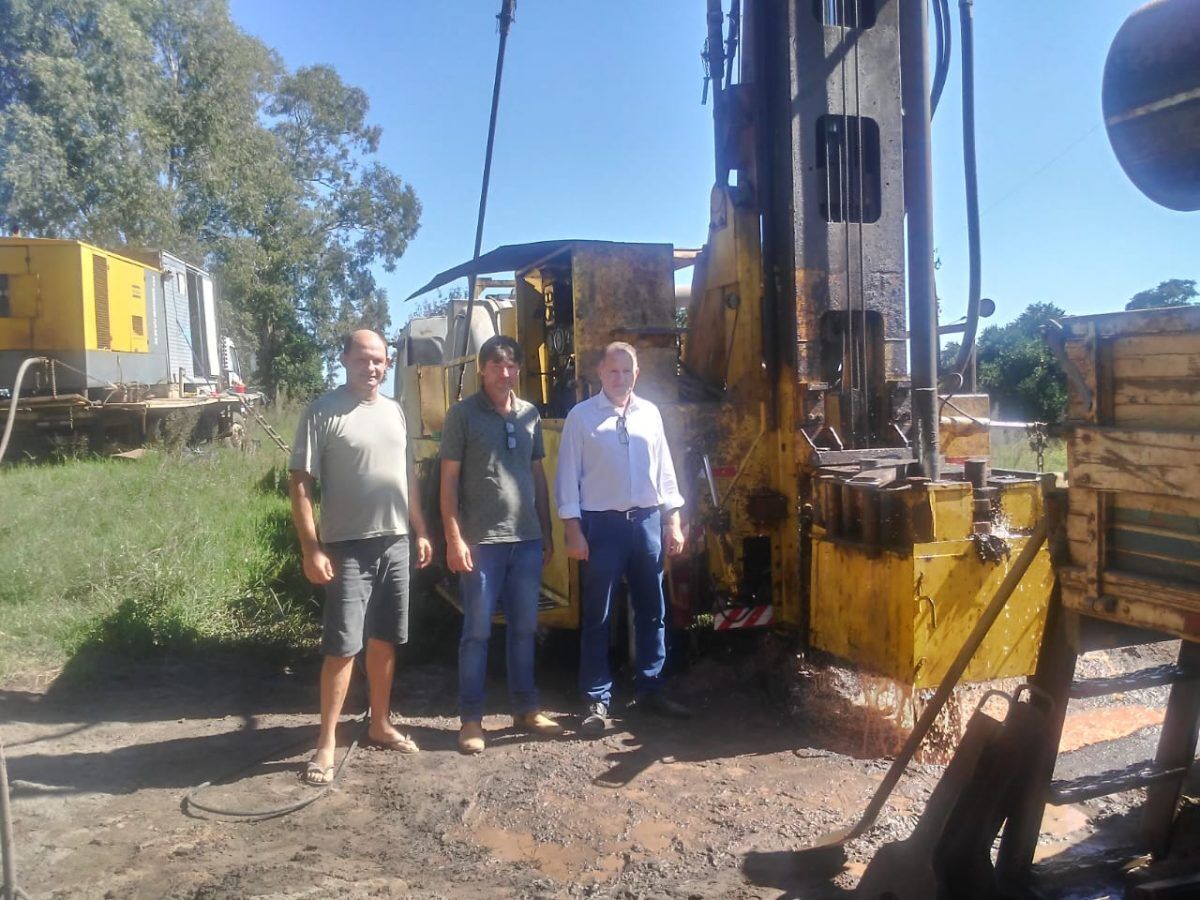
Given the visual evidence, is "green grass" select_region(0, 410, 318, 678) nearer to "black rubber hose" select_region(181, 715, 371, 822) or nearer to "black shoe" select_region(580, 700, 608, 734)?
"black rubber hose" select_region(181, 715, 371, 822)

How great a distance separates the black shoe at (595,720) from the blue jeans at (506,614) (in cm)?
26

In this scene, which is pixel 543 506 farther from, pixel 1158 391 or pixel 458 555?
pixel 1158 391

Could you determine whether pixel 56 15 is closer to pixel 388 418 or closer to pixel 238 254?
pixel 238 254

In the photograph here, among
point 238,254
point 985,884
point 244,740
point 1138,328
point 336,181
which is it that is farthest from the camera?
point 336,181

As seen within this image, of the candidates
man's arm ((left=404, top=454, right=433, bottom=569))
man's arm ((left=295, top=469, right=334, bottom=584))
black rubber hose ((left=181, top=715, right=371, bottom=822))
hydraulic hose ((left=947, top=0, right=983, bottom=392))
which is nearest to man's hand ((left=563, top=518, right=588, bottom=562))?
man's arm ((left=404, top=454, right=433, bottom=569))

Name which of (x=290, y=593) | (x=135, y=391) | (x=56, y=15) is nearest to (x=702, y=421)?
(x=290, y=593)

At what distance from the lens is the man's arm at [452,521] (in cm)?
460

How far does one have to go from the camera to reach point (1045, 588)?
4.59m

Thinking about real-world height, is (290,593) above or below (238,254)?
below

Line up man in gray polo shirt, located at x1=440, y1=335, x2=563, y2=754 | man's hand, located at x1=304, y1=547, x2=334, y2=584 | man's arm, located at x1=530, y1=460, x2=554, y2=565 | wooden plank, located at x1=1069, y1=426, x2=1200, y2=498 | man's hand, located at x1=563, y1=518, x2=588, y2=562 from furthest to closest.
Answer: man's arm, located at x1=530, y1=460, x2=554, y2=565 < man's hand, located at x1=563, y1=518, x2=588, y2=562 < man in gray polo shirt, located at x1=440, y1=335, x2=563, y2=754 < man's hand, located at x1=304, y1=547, x2=334, y2=584 < wooden plank, located at x1=1069, y1=426, x2=1200, y2=498

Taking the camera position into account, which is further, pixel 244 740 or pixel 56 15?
pixel 56 15

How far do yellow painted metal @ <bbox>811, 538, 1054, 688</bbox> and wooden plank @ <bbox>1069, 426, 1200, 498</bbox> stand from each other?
1.63m

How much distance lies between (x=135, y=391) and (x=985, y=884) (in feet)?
41.8

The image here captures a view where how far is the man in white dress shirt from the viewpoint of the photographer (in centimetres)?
486
